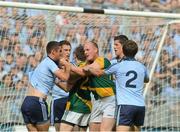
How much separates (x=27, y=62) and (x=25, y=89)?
0.49 meters

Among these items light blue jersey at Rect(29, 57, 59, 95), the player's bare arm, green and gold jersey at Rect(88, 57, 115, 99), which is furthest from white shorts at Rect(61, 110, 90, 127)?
the player's bare arm

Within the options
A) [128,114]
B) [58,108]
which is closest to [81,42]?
[58,108]

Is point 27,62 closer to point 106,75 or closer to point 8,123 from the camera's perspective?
point 8,123

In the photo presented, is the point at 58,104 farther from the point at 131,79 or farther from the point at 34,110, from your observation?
the point at 131,79

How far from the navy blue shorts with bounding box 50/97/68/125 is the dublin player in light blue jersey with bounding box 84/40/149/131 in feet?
6.81

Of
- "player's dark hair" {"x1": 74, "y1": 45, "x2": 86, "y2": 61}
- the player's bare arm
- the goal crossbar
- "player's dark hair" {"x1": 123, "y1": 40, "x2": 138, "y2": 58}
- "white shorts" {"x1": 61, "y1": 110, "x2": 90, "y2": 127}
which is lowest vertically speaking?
"white shorts" {"x1": 61, "y1": 110, "x2": 90, "y2": 127}

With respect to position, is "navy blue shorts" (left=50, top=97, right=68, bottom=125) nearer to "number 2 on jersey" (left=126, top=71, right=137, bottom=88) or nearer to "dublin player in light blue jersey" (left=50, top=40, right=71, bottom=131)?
"dublin player in light blue jersey" (left=50, top=40, right=71, bottom=131)

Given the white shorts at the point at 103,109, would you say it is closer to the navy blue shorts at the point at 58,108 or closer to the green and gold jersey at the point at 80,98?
the green and gold jersey at the point at 80,98

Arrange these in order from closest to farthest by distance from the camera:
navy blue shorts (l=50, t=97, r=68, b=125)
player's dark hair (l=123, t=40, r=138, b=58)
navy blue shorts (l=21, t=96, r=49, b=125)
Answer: player's dark hair (l=123, t=40, r=138, b=58) → navy blue shorts (l=21, t=96, r=49, b=125) → navy blue shorts (l=50, t=97, r=68, b=125)

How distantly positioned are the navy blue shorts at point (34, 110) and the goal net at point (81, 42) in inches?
86.8

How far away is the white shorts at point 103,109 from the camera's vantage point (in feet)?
31.0

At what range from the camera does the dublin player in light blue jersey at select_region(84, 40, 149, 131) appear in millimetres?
8945

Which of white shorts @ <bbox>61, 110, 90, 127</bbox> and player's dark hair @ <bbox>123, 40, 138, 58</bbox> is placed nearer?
player's dark hair @ <bbox>123, 40, 138, 58</bbox>

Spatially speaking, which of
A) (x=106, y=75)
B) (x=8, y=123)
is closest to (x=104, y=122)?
(x=106, y=75)
